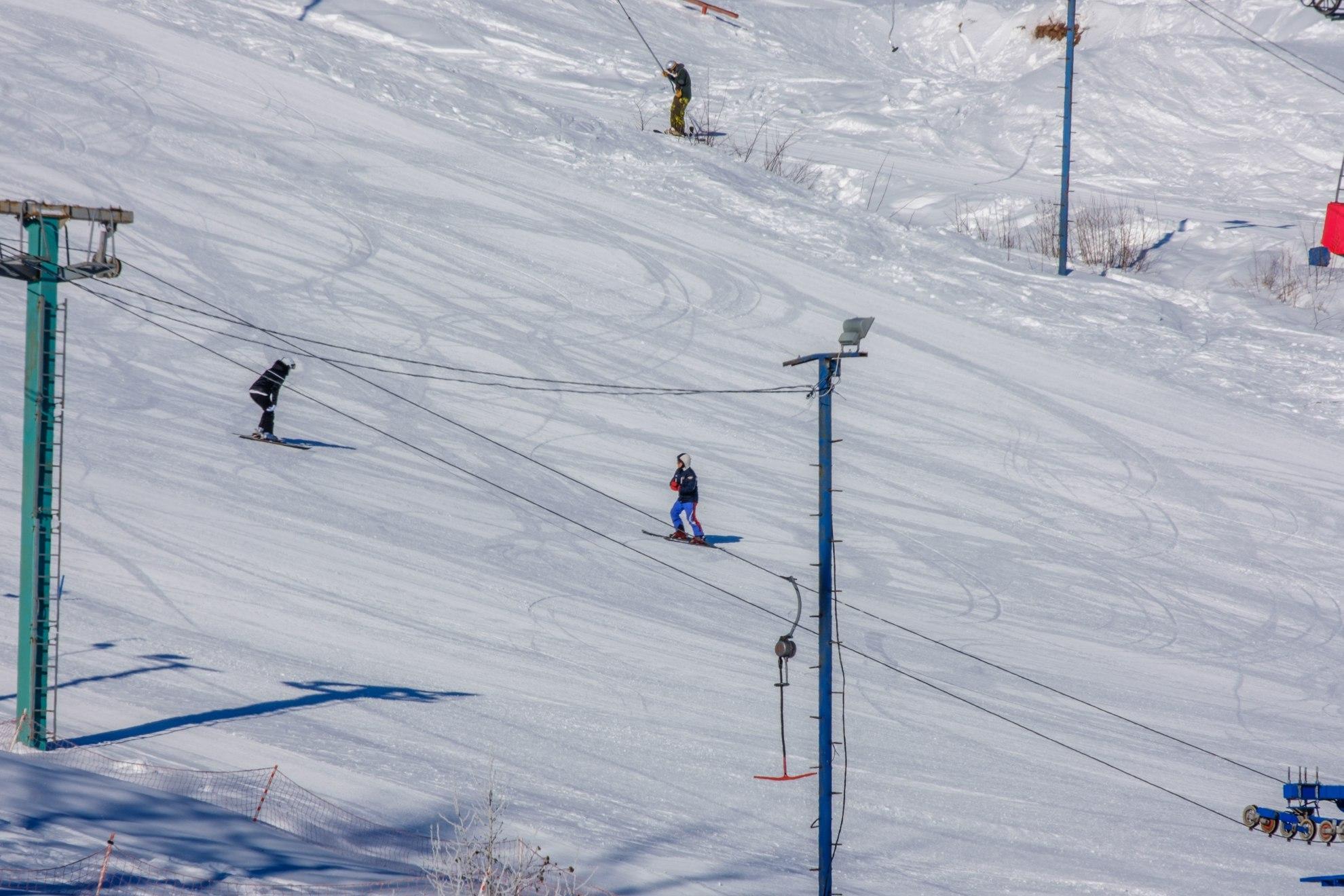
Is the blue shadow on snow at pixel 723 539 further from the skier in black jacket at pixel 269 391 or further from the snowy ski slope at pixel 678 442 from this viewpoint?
the skier in black jacket at pixel 269 391

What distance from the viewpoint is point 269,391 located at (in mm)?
20734

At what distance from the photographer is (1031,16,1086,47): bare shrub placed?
45.0 metres

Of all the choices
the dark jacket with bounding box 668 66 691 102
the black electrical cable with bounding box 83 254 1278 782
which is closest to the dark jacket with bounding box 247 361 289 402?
the black electrical cable with bounding box 83 254 1278 782

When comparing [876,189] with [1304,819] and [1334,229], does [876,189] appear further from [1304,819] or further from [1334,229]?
[1304,819]

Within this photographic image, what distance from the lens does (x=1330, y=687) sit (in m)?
18.7

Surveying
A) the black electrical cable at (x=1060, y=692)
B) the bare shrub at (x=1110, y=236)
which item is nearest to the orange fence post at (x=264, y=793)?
the black electrical cable at (x=1060, y=692)

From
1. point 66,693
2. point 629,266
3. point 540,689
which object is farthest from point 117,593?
point 629,266

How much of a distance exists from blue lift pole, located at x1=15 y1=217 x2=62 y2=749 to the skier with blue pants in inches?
357

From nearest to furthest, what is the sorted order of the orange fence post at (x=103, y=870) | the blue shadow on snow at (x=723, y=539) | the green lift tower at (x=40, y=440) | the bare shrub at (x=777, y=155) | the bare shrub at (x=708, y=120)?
the orange fence post at (x=103, y=870) < the green lift tower at (x=40, y=440) < the blue shadow on snow at (x=723, y=539) < the bare shrub at (x=777, y=155) < the bare shrub at (x=708, y=120)

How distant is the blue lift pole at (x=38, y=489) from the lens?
39.8 feet

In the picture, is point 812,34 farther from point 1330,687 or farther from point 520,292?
point 1330,687

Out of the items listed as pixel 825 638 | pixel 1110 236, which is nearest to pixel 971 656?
pixel 825 638

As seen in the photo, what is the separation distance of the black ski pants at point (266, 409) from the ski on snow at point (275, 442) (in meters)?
0.17

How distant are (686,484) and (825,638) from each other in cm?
740
